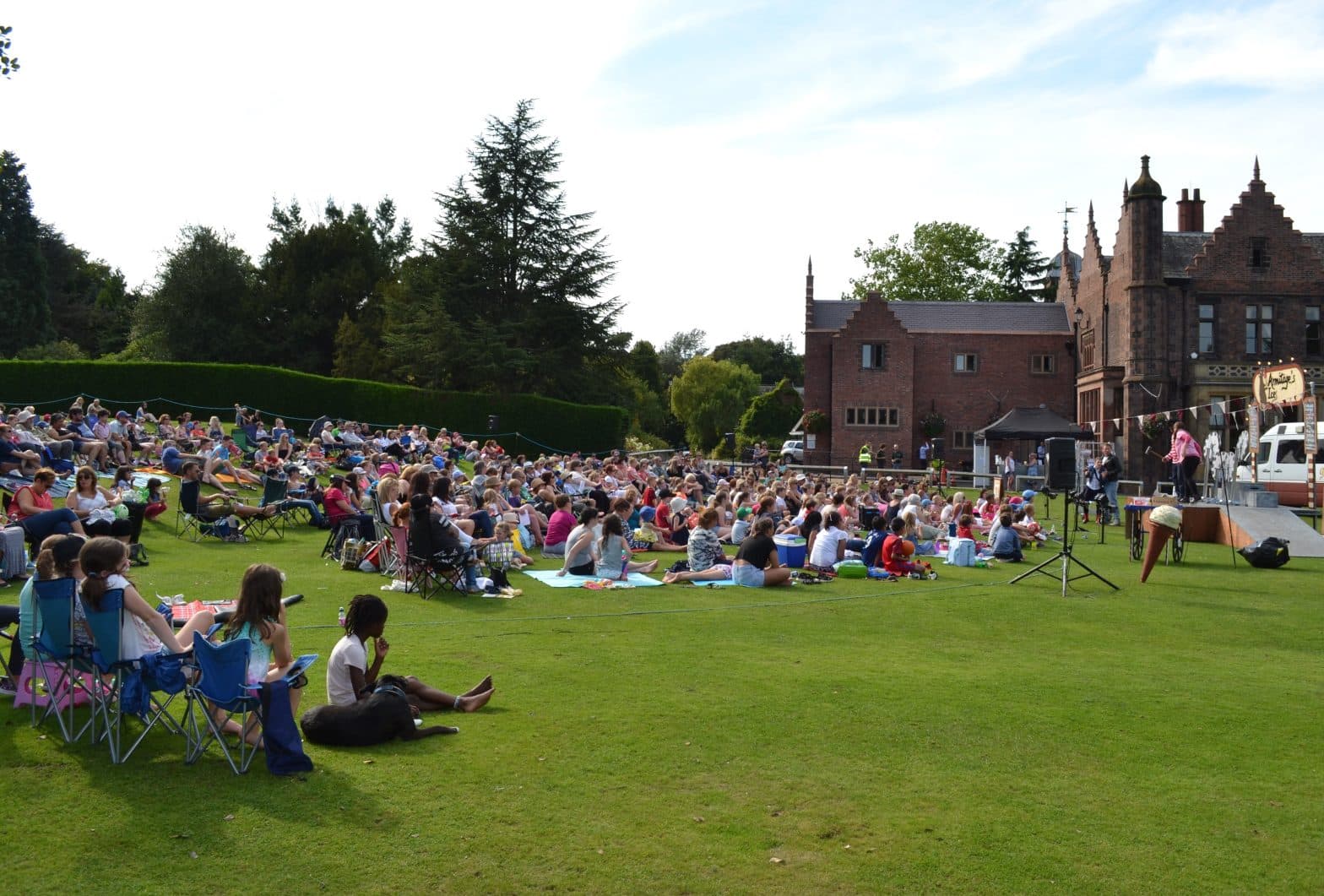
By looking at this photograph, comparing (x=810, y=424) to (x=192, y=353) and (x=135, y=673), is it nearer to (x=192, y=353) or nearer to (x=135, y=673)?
(x=192, y=353)

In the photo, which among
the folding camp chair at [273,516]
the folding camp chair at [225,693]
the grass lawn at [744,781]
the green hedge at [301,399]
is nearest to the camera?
the grass lawn at [744,781]

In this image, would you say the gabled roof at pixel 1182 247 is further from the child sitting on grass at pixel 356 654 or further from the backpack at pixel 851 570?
the child sitting on grass at pixel 356 654

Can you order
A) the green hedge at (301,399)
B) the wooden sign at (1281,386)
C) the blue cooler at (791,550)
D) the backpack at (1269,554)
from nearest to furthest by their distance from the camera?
the blue cooler at (791,550), the backpack at (1269,554), the wooden sign at (1281,386), the green hedge at (301,399)

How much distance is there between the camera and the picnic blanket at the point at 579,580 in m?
14.9

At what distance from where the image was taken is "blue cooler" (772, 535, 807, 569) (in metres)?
17.7

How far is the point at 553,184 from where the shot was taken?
52.5 metres

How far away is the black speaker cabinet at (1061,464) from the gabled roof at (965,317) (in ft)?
135

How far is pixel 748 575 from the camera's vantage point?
50.7 feet

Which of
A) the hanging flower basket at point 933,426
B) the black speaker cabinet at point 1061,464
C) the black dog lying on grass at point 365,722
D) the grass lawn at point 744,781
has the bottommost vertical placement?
the grass lawn at point 744,781

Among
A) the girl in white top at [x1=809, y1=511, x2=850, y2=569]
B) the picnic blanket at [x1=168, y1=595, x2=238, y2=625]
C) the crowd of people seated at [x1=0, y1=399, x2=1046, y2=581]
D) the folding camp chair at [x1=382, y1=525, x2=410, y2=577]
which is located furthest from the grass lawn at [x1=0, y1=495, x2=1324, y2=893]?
the girl in white top at [x1=809, y1=511, x2=850, y2=569]

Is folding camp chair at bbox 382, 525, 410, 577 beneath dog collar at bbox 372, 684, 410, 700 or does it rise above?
above

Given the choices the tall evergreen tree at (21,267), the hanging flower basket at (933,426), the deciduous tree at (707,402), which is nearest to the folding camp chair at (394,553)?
the hanging flower basket at (933,426)

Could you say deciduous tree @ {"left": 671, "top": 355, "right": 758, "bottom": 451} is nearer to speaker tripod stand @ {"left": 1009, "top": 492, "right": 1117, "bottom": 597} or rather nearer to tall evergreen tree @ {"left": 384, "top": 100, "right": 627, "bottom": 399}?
tall evergreen tree @ {"left": 384, "top": 100, "right": 627, "bottom": 399}

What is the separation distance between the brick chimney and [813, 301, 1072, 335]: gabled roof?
710 cm
